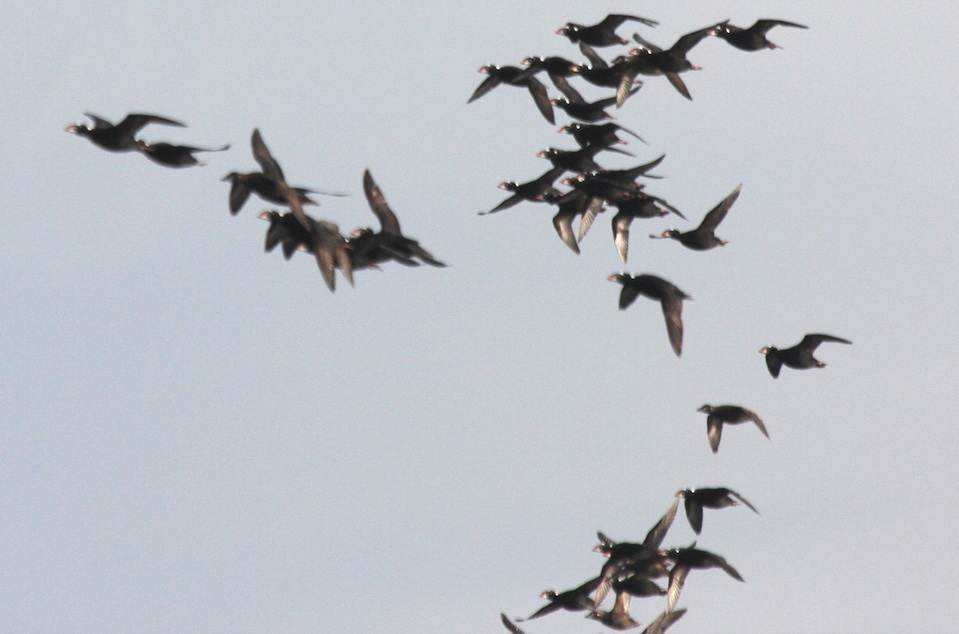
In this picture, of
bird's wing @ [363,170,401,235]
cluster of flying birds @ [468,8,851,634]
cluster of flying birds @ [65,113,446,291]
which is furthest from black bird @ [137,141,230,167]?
cluster of flying birds @ [468,8,851,634]

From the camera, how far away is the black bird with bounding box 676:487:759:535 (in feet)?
124

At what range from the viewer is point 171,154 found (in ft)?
111

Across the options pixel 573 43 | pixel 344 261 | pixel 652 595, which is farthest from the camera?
pixel 573 43

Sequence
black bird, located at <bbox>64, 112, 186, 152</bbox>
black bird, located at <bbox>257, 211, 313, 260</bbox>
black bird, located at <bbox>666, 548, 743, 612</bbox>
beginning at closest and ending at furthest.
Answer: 1. black bird, located at <bbox>257, 211, 313, 260</bbox>
2. black bird, located at <bbox>64, 112, 186, 152</bbox>
3. black bird, located at <bbox>666, 548, 743, 612</bbox>

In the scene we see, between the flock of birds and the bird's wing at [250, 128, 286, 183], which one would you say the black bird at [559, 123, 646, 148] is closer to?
the flock of birds

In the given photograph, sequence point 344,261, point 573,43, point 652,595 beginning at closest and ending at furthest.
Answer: point 344,261 < point 652,595 < point 573,43

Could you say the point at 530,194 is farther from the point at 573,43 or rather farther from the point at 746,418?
the point at 746,418

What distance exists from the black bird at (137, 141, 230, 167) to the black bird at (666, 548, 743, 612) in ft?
38.6

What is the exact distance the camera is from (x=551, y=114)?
132ft

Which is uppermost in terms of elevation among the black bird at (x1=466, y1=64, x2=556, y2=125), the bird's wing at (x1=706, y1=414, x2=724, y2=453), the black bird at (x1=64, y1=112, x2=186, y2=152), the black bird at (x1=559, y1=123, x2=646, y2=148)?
the black bird at (x1=466, y1=64, x2=556, y2=125)

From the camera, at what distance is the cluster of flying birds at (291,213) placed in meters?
32.2

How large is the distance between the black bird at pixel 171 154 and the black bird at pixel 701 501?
11802 mm

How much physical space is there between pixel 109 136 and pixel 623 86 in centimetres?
1011

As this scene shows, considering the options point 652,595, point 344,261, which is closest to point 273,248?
point 344,261
